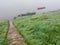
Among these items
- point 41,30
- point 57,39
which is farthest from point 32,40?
point 41,30

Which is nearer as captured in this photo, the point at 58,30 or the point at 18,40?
the point at 18,40

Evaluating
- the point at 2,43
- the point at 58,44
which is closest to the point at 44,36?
the point at 58,44

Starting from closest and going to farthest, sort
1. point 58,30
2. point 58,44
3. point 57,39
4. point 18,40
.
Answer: point 58,44, point 57,39, point 18,40, point 58,30

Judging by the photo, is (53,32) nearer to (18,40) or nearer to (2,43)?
(18,40)

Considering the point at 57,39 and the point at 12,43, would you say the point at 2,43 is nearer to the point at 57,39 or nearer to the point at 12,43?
the point at 12,43

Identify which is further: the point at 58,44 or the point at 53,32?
the point at 53,32

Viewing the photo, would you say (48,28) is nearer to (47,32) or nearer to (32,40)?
(47,32)

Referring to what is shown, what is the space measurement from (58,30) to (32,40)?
3637 millimetres

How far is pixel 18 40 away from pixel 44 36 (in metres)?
2.31

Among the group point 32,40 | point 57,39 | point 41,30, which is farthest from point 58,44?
point 41,30

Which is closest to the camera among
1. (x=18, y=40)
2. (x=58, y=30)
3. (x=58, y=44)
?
(x=58, y=44)

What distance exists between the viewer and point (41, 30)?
20203mm

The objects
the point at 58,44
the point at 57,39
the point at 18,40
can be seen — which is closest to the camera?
the point at 58,44

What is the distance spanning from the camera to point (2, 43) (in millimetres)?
17094
